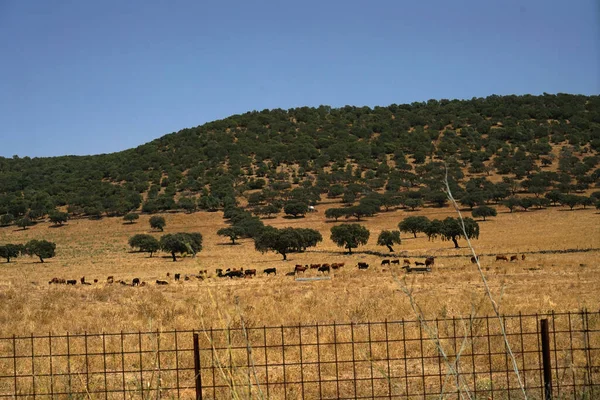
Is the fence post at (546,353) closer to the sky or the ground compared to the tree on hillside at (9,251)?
closer to the sky

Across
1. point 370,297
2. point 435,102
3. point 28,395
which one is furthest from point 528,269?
point 435,102

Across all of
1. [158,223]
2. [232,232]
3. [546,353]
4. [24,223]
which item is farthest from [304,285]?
[24,223]

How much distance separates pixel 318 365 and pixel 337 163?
114805mm

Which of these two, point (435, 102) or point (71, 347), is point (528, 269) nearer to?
point (71, 347)

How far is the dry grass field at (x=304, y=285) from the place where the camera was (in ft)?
54.7

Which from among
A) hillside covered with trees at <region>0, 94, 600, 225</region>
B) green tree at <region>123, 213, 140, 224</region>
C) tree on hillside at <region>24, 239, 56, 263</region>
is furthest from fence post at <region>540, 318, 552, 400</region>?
green tree at <region>123, 213, 140, 224</region>

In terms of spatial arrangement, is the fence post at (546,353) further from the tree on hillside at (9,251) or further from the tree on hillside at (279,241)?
the tree on hillside at (9,251)

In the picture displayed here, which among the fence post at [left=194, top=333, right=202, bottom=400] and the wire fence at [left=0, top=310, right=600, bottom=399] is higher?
the fence post at [left=194, top=333, right=202, bottom=400]

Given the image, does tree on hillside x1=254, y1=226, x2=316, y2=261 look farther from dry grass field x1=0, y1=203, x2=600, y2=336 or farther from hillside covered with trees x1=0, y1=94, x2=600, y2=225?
hillside covered with trees x1=0, y1=94, x2=600, y2=225

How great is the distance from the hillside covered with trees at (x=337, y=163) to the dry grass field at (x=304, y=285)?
19790 millimetres

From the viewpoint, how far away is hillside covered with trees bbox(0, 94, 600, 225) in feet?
328

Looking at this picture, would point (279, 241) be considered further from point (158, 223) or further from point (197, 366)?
point (197, 366)

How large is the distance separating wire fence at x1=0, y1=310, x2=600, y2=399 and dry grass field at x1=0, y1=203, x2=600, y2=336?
3.32ft

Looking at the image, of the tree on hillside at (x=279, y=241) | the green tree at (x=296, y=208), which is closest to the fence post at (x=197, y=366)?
the tree on hillside at (x=279, y=241)
